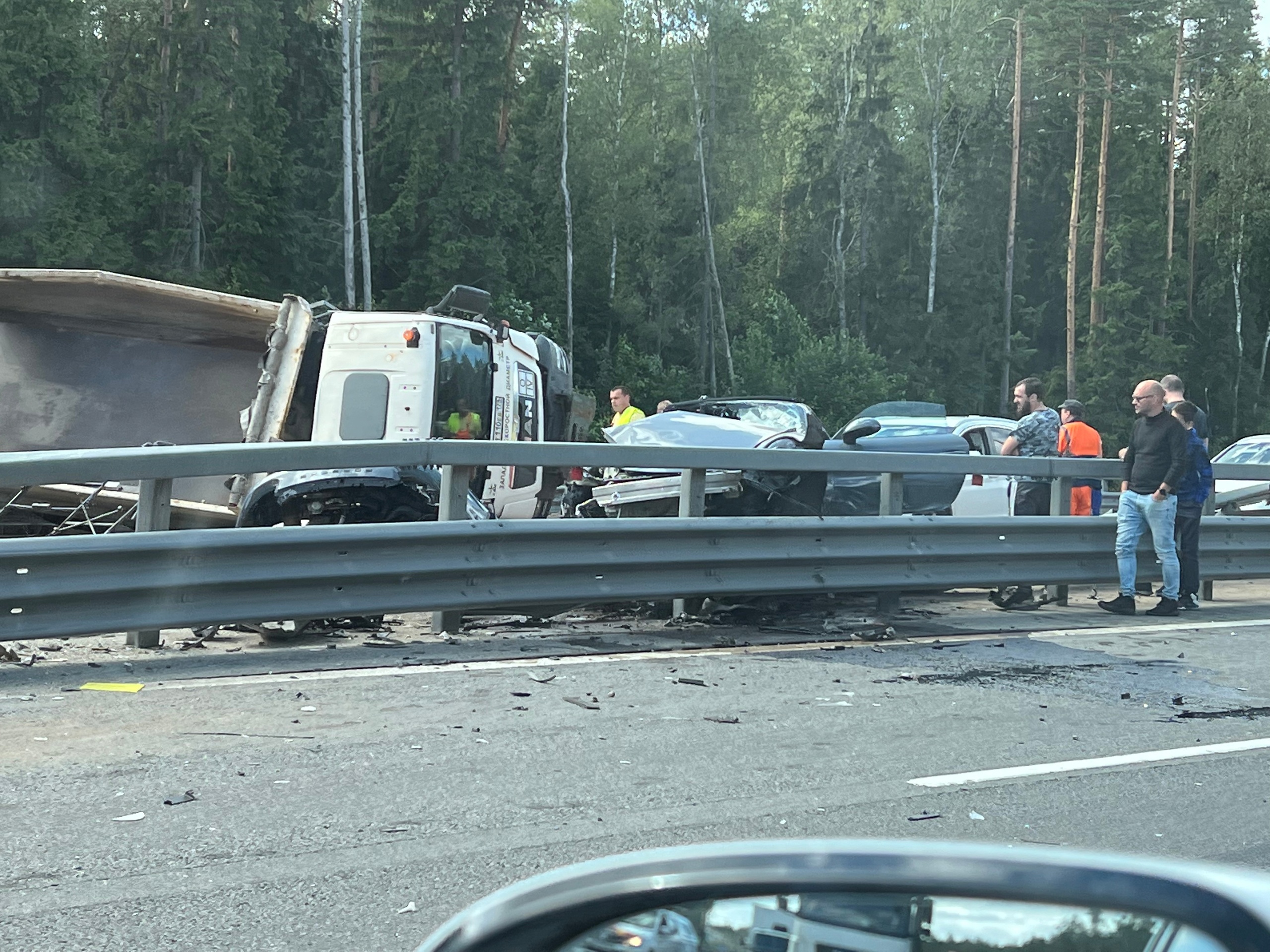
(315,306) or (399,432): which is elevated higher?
(315,306)

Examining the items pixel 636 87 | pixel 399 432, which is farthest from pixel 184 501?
pixel 636 87

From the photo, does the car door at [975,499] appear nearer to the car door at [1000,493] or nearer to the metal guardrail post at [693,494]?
the car door at [1000,493]

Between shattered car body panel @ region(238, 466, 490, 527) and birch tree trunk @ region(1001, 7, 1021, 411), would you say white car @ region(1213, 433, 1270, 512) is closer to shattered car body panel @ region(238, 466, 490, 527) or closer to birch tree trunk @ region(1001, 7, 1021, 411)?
shattered car body panel @ region(238, 466, 490, 527)

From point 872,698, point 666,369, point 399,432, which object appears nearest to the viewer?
point 872,698

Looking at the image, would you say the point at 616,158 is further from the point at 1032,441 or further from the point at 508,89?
the point at 1032,441

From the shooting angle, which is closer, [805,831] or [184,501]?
[805,831]

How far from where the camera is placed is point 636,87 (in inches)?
2131

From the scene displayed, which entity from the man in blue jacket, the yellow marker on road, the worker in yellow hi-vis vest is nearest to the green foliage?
the worker in yellow hi-vis vest

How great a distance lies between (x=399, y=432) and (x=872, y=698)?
528cm

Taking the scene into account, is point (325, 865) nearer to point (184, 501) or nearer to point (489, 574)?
point (489, 574)

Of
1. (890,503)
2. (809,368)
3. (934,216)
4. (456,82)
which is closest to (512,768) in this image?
(890,503)

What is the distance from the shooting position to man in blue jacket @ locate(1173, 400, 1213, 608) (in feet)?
36.7

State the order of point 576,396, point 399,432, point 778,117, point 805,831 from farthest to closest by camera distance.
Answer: point 778,117, point 576,396, point 399,432, point 805,831

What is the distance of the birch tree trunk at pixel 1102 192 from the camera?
51719 mm
